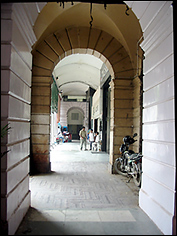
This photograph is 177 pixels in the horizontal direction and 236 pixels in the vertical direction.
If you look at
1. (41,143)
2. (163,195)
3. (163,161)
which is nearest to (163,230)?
(163,195)

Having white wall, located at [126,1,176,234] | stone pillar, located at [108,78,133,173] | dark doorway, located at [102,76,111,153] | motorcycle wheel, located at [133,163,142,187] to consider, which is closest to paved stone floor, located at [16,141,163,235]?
motorcycle wheel, located at [133,163,142,187]

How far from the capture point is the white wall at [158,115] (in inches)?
110

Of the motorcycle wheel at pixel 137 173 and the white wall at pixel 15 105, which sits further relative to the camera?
the motorcycle wheel at pixel 137 173

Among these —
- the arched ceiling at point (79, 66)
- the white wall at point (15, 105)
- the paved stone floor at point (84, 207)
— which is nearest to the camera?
the white wall at point (15, 105)

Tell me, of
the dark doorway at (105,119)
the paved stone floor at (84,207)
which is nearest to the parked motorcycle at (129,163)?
the paved stone floor at (84,207)

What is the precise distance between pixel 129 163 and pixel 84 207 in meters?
2.54

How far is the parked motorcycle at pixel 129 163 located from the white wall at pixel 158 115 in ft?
5.91

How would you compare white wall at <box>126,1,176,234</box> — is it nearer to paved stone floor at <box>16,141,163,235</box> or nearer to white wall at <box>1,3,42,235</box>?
paved stone floor at <box>16,141,163,235</box>

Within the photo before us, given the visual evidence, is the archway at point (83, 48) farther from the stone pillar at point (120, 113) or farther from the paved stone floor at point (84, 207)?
the paved stone floor at point (84, 207)

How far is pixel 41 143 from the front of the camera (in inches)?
287

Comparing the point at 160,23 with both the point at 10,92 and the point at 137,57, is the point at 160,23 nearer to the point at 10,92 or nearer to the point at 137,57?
→ the point at 10,92

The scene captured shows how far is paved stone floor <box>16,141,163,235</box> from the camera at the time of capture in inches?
116

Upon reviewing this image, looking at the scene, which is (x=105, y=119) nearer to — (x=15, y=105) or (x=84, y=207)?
(x=84, y=207)

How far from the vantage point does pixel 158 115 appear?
3.20m
